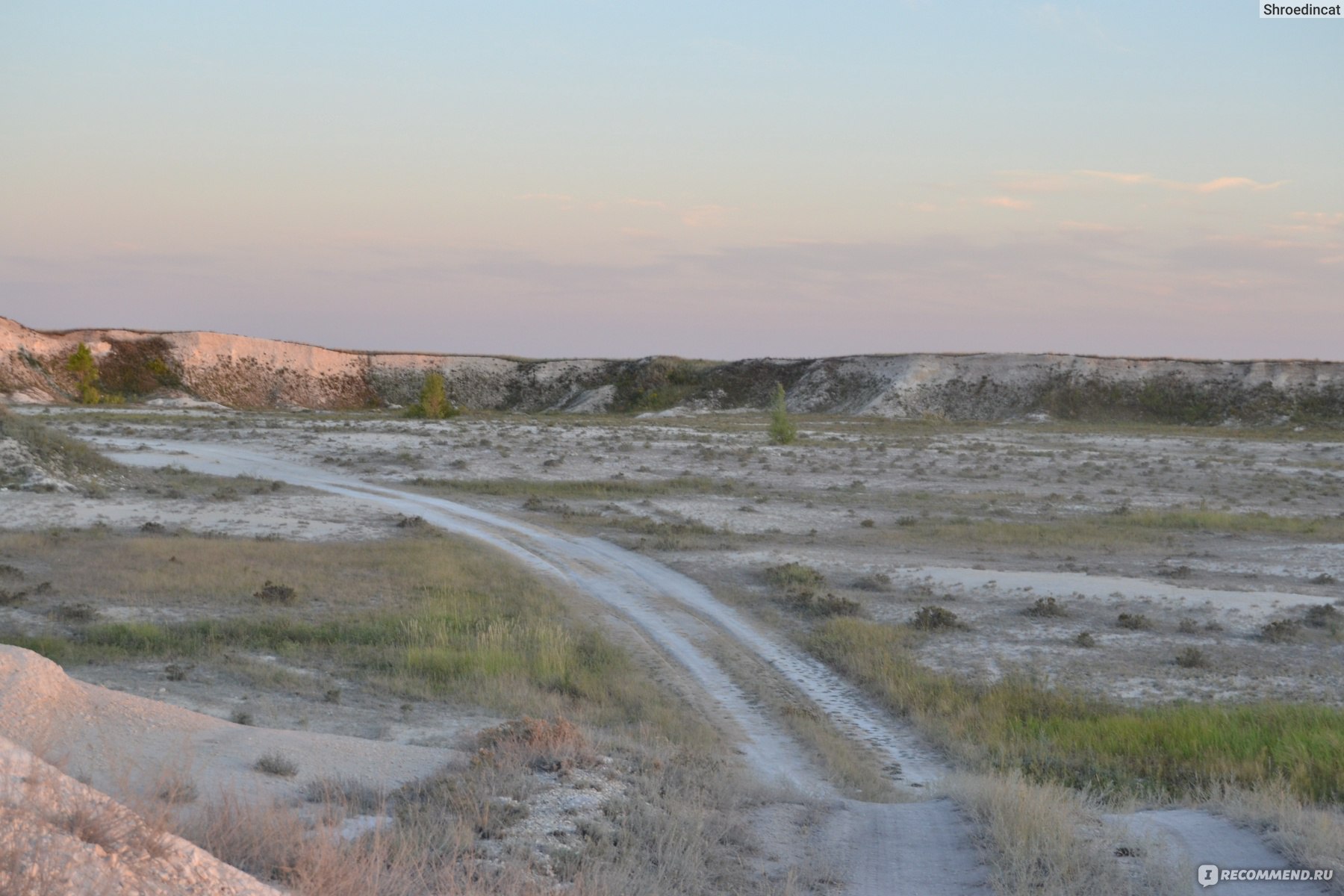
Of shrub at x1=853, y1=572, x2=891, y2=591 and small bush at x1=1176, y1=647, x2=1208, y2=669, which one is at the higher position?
small bush at x1=1176, y1=647, x2=1208, y2=669

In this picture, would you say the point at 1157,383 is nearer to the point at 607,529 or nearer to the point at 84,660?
the point at 607,529

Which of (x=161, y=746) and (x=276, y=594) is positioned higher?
(x=161, y=746)

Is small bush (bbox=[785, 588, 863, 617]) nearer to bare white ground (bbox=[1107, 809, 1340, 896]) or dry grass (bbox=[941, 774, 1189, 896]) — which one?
bare white ground (bbox=[1107, 809, 1340, 896])

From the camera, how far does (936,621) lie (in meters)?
16.8

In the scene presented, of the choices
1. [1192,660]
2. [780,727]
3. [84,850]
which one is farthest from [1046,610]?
[84,850]

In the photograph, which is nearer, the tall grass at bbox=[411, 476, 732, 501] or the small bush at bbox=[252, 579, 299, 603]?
the small bush at bbox=[252, 579, 299, 603]

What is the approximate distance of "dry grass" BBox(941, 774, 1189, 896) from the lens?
256 inches

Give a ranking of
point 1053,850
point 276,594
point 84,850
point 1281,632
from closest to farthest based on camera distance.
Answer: point 84,850
point 1053,850
point 1281,632
point 276,594

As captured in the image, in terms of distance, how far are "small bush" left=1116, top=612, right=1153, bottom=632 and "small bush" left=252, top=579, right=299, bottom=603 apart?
1308 centimetres

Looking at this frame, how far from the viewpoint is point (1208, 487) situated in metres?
39.3

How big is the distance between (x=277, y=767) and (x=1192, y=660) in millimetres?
12121

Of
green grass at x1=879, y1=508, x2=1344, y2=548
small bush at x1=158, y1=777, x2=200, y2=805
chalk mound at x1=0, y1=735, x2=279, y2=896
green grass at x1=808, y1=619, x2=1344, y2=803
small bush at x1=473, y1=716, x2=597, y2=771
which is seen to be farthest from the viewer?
green grass at x1=879, y1=508, x2=1344, y2=548

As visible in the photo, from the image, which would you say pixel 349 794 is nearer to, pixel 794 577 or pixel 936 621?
pixel 936 621

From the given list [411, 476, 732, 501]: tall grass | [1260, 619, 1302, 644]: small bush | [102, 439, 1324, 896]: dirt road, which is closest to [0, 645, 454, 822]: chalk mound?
[102, 439, 1324, 896]: dirt road
